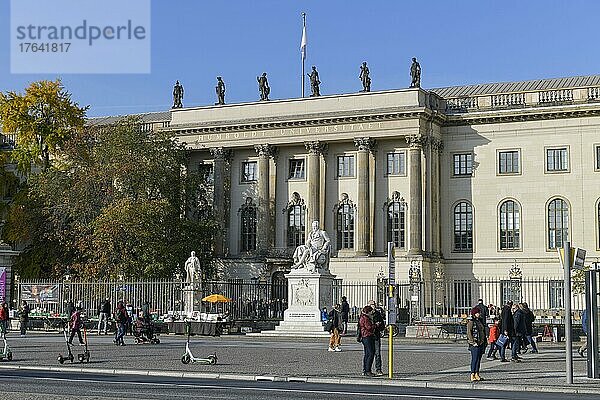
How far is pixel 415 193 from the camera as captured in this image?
70062 mm

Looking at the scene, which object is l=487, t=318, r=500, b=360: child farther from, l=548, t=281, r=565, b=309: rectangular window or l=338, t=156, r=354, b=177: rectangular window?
l=338, t=156, r=354, b=177: rectangular window

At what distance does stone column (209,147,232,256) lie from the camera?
76375 millimetres

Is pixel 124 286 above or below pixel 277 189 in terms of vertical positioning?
below

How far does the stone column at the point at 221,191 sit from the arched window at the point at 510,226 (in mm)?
20091

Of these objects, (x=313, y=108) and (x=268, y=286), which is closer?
(x=268, y=286)

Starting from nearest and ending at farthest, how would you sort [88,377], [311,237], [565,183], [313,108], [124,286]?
[88,377] → [311,237] → [124,286] → [565,183] → [313,108]

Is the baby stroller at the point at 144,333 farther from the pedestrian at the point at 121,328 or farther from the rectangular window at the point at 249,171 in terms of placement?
the rectangular window at the point at 249,171

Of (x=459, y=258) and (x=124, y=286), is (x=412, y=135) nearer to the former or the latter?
(x=459, y=258)

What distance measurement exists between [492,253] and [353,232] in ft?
31.9

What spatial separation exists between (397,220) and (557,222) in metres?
10.7

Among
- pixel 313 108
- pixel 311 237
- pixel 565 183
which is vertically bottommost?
pixel 311 237

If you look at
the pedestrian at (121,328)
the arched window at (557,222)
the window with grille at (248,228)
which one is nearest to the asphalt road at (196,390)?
the pedestrian at (121,328)

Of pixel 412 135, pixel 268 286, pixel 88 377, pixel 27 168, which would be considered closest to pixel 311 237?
pixel 268 286

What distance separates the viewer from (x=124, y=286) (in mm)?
54250
